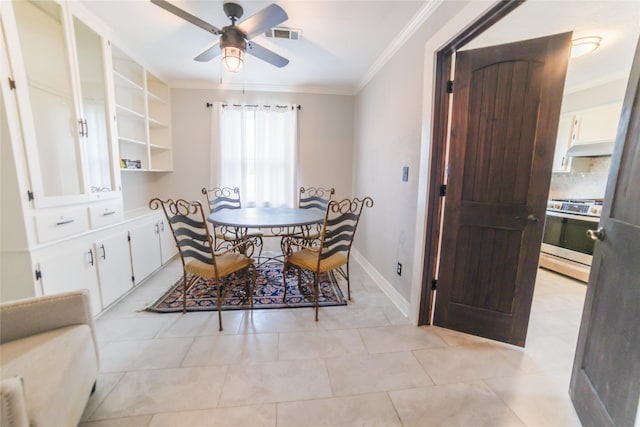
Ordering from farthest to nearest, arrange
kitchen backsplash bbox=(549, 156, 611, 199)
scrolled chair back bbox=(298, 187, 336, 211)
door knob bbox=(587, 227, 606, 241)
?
scrolled chair back bbox=(298, 187, 336, 211)
kitchen backsplash bbox=(549, 156, 611, 199)
door knob bbox=(587, 227, 606, 241)

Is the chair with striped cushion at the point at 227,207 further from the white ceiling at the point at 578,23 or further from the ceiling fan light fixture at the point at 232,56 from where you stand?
the white ceiling at the point at 578,23

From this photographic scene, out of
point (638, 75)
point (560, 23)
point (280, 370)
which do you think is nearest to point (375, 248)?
point (280, 370)

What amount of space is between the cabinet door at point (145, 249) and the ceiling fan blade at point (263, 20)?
214 cm

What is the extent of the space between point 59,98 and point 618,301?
3.49 m

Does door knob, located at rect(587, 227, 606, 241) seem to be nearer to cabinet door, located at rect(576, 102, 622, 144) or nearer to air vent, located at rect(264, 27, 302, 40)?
air vent, located at rect(264, 27, 302, 40)

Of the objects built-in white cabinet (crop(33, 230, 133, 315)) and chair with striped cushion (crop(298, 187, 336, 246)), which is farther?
chair with striped cushion (crop(298, 187, 336, 246))

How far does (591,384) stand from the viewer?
4.00 feet

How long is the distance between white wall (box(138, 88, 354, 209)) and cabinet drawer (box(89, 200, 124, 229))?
1.19 m

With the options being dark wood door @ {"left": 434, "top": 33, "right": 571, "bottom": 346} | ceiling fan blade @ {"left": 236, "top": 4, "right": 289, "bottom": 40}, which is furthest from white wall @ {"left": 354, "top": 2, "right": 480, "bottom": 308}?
ceiling fan blade @ {"left": 236, "top": 4, "right": 289, "bottom": 40}

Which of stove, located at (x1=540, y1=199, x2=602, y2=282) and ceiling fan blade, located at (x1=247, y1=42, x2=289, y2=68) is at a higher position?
ceiling fan blade, located at (x1=247, y1=42, x2=289, y2=68)

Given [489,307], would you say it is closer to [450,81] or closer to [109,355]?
[450,81]

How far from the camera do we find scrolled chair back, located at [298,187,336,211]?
3369 mm

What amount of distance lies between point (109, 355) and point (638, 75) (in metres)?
3.22

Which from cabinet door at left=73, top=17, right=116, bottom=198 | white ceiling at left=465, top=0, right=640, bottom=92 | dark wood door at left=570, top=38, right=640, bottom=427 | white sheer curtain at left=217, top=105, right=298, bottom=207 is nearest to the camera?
dark wood door at left=570, top=38, right=640, bottom=427
